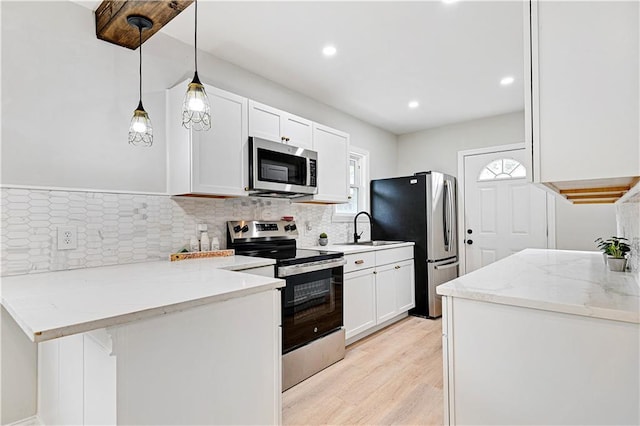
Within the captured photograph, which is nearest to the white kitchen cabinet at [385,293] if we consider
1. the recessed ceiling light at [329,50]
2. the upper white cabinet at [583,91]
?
the recessed ceiling light at [329,50]

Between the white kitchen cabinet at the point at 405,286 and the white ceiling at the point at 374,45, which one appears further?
the white kitchen cabinet at the point at 405,286

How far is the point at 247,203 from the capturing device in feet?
9.62

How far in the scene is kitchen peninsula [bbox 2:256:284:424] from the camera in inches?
43.7

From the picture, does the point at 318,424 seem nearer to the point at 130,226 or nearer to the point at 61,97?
the point at 130,226

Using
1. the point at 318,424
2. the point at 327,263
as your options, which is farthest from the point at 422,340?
the point at 318,424

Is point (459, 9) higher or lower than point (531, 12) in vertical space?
higher

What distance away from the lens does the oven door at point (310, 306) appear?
Answer: 93.0 inches

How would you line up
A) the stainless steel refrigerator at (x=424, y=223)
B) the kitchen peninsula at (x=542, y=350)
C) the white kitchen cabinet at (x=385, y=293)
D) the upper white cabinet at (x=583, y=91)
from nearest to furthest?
the upper white cabinet at (x=583, y=91) → the kitchen peninsula at (x=542, y=350) → the white kitchen cabinet at (x=385, y=293) → the stainless steel refrigerator at (x=424, y=223)

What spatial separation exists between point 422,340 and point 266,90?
9.21 feet

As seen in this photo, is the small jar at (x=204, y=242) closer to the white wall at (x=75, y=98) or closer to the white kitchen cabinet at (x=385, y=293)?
the white wall at (x=75, y=98)

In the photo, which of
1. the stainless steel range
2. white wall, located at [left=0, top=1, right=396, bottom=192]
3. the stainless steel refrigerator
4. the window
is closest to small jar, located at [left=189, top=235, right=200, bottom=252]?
the stainless steel range

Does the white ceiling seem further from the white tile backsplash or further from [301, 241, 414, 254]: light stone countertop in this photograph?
[301, 241, 414, 254]: light stone countertop


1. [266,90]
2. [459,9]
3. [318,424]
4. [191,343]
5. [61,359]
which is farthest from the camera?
[266,90]

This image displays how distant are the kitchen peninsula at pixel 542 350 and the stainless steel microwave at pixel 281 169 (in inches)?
64.3
